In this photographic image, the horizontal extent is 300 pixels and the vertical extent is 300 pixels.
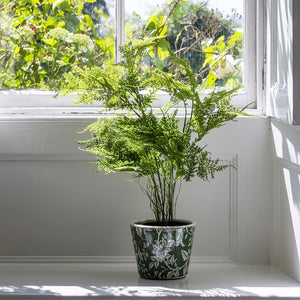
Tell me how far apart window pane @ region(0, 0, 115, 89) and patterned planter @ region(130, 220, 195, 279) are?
0.74m

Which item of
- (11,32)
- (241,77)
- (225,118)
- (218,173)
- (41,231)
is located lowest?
(41,231)

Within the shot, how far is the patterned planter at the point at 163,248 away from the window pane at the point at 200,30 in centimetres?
68

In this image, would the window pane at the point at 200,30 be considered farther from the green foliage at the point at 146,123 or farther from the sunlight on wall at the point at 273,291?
the sunlight on wall at the point at 273,291

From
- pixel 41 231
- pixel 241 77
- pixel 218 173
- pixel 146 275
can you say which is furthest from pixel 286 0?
pixel 41 231

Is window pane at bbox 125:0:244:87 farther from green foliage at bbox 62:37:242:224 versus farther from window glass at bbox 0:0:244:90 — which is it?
green foliage at bbox 62:37:242:224

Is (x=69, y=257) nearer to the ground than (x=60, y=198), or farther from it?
nearer to the ground

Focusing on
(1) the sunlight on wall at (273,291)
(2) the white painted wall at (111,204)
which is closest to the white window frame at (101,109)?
(2) the white painted wall at (111,204)

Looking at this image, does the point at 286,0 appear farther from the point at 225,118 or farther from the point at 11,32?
the point at 11,32

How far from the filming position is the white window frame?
236 centimetres

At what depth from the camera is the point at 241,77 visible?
241 centimetres

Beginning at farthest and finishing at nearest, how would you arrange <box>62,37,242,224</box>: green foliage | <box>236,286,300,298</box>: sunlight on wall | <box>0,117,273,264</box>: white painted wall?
<box>0,117,273,264</box>: white painted wall
<box>62,37,242,224</box>: green foliage
<box>236,286,300,298</box>: sunlight on wall

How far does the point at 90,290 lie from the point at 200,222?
23.4 inches

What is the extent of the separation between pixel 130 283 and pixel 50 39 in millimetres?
1019

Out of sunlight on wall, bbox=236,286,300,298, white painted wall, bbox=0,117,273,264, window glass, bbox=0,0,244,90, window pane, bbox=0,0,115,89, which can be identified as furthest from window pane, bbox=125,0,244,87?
sunlight on wall, bbox=236,286,300,298
